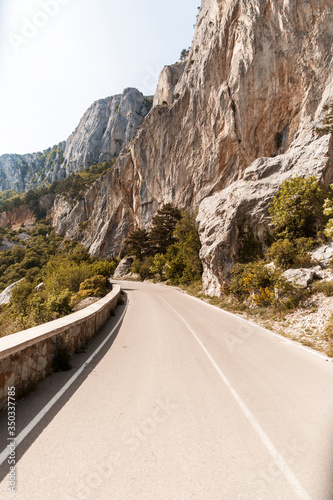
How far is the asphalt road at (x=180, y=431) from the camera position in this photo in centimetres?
229

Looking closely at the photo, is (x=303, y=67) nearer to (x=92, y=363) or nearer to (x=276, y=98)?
(x=276, y=98)

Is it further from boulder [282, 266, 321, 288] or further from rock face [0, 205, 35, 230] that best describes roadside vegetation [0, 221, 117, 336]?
boulder [282, 266, 321, 288]

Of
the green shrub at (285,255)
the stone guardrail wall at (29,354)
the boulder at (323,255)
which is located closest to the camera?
the stone guardrail wall at (29,354)

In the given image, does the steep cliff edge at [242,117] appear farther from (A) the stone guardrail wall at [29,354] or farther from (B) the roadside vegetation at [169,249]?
(A) the stone guardrail wall at [29,354]

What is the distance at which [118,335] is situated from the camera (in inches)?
358

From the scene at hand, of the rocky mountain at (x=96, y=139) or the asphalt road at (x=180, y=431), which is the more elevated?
the rocky mountain at (x=96, y=139)

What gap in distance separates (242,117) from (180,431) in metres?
35.3

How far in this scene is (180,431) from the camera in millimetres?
3193

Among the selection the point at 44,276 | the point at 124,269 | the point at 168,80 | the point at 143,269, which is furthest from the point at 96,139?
the point at 44,276

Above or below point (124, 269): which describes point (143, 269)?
above

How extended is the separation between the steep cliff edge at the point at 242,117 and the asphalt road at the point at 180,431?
14199 mm

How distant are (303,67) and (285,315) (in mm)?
29414

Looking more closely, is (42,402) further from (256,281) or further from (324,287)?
(256,281)

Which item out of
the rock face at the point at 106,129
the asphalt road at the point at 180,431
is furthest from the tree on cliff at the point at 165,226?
the rock face at the point at 106,129
